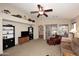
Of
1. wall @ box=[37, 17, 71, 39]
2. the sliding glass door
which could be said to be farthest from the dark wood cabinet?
the sliding glass door

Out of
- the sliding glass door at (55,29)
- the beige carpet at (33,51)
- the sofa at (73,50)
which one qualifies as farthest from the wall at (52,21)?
the sofa at (73,50)

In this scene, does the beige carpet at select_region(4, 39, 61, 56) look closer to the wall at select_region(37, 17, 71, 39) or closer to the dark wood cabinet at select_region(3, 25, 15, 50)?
the dark wood cabinet at select_region(3, 25, 15, 50)

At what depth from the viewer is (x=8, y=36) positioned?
6.18 m

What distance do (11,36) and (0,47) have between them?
195 centimetres

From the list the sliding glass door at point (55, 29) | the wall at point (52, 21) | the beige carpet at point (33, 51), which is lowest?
the beige carpet at point (33, 51)

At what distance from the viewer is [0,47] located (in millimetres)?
4676

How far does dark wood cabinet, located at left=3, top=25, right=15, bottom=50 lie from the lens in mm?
5788

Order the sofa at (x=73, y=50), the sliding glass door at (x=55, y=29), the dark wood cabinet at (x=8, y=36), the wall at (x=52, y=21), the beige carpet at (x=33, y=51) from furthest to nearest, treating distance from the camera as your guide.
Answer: the sliding glass door at (x=55, y=29) < the wall at (x=52, y=21) < the dark wood cabinet at (x=8, y=36) < the beige carpet at (x=33, y=51) < the sofa at (x=73, y=50)

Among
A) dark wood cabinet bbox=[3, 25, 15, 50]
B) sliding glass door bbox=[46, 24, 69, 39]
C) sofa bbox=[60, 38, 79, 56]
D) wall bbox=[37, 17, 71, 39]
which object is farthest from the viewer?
sliding glass door bbox=[46, 24, 69, 39]

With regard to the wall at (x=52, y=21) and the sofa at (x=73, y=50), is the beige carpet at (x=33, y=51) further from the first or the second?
the wall at (x=52, y=21)

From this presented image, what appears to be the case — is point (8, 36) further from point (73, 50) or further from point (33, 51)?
point (73, 50)

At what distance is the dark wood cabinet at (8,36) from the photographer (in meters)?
5.79

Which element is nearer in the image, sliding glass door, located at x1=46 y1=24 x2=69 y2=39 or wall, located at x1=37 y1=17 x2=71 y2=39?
wall, located at x1=37 y1=17 x2=71 y2=39

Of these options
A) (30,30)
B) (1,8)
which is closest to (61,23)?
(30,30)
